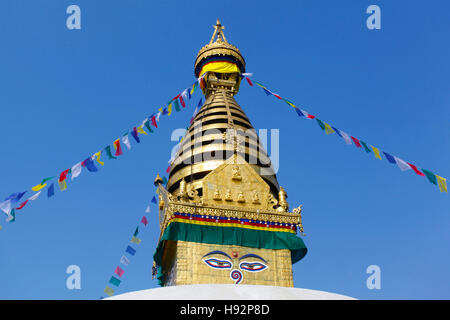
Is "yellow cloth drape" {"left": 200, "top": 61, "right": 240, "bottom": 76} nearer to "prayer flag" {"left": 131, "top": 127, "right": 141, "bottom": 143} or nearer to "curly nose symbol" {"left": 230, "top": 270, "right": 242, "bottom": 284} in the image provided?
"prayer flag" {"left": 131, "top": 127, "right": 141, "bottom": 143}

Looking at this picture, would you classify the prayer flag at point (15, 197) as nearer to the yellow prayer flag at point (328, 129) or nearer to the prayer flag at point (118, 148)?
the prayer flag at point (118, 148)

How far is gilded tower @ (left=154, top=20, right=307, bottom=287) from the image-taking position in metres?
12.4

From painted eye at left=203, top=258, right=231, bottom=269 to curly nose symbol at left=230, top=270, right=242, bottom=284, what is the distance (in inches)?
7.9

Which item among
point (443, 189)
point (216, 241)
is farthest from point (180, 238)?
point (443, 189)

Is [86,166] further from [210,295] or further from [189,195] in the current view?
[210,295]

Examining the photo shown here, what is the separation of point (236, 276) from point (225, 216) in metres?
1.67

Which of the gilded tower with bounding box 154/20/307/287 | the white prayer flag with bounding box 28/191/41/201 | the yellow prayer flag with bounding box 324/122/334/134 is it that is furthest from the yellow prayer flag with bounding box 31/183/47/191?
the yellow prayer flag with bounding box 324/122/334/134

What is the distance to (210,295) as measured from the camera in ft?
16.8

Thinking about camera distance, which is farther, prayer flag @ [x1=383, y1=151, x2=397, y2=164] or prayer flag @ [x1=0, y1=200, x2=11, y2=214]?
prayer flag @ [x1=383, y1=151, x2=397, y2=164]

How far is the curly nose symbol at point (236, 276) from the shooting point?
12164 millimetres

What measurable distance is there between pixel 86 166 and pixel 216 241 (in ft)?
12.7

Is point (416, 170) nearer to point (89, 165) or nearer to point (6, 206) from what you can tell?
point (89, 165)

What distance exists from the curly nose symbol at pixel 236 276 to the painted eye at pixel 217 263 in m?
0.20

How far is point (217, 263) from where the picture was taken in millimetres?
12367
